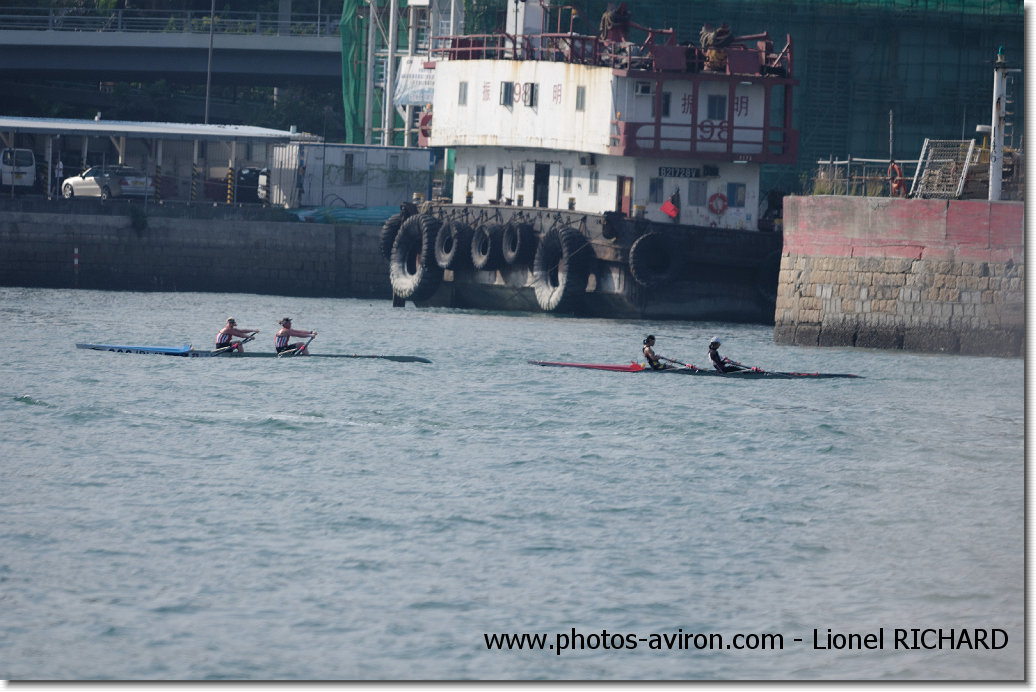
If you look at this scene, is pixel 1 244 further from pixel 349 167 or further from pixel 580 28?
pixel 580 28

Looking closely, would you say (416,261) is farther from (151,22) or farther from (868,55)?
(151,22)

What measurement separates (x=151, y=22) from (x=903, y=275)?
5563 centimetres

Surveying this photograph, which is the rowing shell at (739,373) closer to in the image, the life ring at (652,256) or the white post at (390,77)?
the life ring at (652,256)

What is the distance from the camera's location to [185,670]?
17.1m

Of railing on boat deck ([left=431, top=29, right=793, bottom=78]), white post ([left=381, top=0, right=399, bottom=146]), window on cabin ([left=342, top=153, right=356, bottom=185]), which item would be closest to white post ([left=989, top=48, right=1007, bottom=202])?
railing on boat deck ([left=431, top=29, right=793, bottom=78])

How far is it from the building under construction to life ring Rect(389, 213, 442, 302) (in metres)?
14.9

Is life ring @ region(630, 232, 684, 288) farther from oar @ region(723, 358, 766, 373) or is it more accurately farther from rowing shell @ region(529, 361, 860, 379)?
oar @ region(723, 358, 766, 373)

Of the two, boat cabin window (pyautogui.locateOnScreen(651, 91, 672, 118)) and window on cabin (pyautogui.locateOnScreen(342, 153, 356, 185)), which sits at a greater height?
boat cabin window (pyautogui.locateOnScreen(651, 91, 672, 118))

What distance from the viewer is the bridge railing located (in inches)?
3142

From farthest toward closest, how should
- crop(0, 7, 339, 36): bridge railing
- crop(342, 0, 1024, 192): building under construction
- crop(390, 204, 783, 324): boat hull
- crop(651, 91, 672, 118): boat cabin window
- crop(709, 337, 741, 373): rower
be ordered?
crop(0, 7, 339, 36): bridge railing → crop(342, 0, 1024, 192): building under construction → crop(651, 91, 672, 118): boat cabin window → crop(390, 204, 783, 324): boat hull → crop(709, 337, 741, 373): rower

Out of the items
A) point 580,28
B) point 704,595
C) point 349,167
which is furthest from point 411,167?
point 704,595

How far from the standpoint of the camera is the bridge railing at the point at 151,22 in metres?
79.8

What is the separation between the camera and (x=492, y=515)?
78.5ft

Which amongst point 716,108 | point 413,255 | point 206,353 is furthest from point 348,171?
point 206,353
